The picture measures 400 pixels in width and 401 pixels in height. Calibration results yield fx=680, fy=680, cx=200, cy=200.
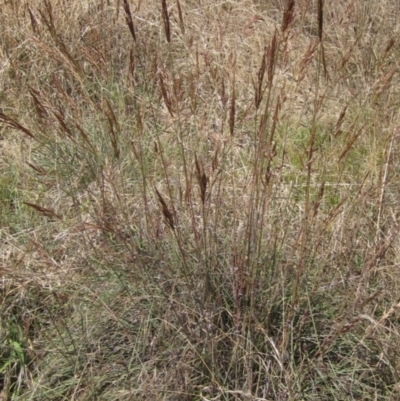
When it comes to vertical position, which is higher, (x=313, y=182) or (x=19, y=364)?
(x=313, y=182)

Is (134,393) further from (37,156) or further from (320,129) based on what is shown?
(320,129)


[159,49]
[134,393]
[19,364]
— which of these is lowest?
[19,364]

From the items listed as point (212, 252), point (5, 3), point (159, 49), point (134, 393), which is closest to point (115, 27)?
point (159, 49)

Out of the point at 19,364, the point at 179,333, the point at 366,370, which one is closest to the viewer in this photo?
the point at 366,370

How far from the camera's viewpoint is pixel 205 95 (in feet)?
12.5

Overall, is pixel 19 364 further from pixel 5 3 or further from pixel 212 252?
pixel 5 3

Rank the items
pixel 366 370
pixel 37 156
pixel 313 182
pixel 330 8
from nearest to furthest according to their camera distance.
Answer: pixel 366 370
pixel 313 182
pixel 37 156
pixel 330 8

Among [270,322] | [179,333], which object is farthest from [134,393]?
[270,322]

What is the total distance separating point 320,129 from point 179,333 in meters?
1.78

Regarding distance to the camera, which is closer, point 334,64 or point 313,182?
point 313,182

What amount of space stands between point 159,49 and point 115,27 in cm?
32

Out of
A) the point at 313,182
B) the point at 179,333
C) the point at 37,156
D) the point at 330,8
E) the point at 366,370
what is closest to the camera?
the point at 366,370

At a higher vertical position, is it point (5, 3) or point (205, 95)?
point (5, 3)

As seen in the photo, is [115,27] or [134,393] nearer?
[134,393]
